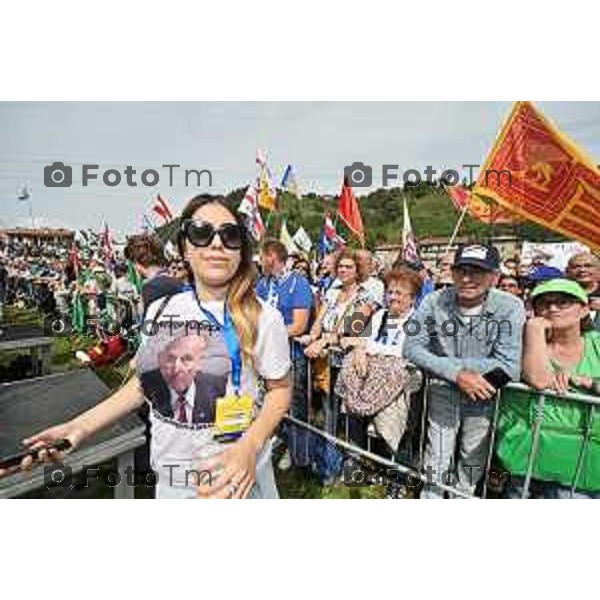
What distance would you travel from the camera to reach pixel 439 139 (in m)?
2.88

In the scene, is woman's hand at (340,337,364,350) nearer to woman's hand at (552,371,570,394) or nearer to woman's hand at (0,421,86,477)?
woman's hand at (552,371,570,394)

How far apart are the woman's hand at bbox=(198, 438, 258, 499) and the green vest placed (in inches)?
47.8

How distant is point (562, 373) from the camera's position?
295cm

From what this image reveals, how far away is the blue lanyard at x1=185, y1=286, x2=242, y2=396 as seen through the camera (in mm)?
2904

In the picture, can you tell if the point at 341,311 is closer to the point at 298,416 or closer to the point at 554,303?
the point at 298,416

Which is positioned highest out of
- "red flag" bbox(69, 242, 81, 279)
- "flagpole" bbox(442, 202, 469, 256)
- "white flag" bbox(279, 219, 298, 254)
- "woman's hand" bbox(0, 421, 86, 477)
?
"flagpole" bbox(442, 202, 469, 256)

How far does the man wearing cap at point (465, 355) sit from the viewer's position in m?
2.97

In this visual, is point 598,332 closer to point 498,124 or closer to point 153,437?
point 498,124

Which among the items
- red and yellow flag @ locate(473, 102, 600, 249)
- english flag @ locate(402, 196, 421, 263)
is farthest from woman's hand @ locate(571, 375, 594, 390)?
english flag @ locate(402, 196, 421, 263)

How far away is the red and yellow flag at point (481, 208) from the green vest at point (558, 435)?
67cm
